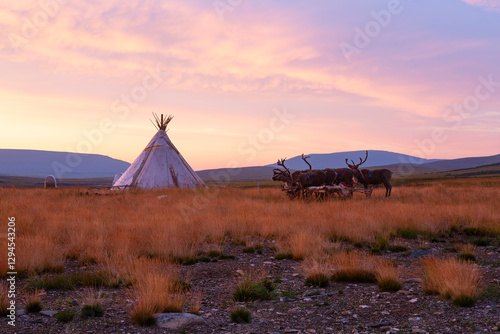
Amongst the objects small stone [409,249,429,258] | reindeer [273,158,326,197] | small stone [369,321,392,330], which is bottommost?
small stone [409,249,429,258]

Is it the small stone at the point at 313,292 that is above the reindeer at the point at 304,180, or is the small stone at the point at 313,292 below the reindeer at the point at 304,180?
below

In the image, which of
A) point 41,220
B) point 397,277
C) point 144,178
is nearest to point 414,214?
point 397,277

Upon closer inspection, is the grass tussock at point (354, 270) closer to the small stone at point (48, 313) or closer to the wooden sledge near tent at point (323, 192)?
the small stone at point (48, 313)

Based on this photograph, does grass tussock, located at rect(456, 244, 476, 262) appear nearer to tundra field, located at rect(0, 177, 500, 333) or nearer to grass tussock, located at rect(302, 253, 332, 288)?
tundra field, located at rect(0, 177, 500, 333)

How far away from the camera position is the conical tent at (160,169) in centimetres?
2950

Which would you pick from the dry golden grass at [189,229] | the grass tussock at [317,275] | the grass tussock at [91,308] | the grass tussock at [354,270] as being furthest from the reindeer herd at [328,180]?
the grass tussock at [91,308]

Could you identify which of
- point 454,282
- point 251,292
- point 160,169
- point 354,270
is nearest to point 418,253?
point 354,270

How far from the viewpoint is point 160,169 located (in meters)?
30.2

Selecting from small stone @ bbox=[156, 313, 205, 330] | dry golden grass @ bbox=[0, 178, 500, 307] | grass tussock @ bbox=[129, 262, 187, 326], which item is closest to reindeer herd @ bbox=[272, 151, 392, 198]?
dry golden grass @ bbox=[0, 178, 500, 307]

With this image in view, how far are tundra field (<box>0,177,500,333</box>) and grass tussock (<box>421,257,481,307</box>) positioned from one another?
2 centimetres

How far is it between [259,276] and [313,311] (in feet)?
4.52

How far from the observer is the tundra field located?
16.3 feet

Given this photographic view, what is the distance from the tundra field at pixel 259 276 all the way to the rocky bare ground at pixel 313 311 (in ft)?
0.06

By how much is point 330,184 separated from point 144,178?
49.3 feet
